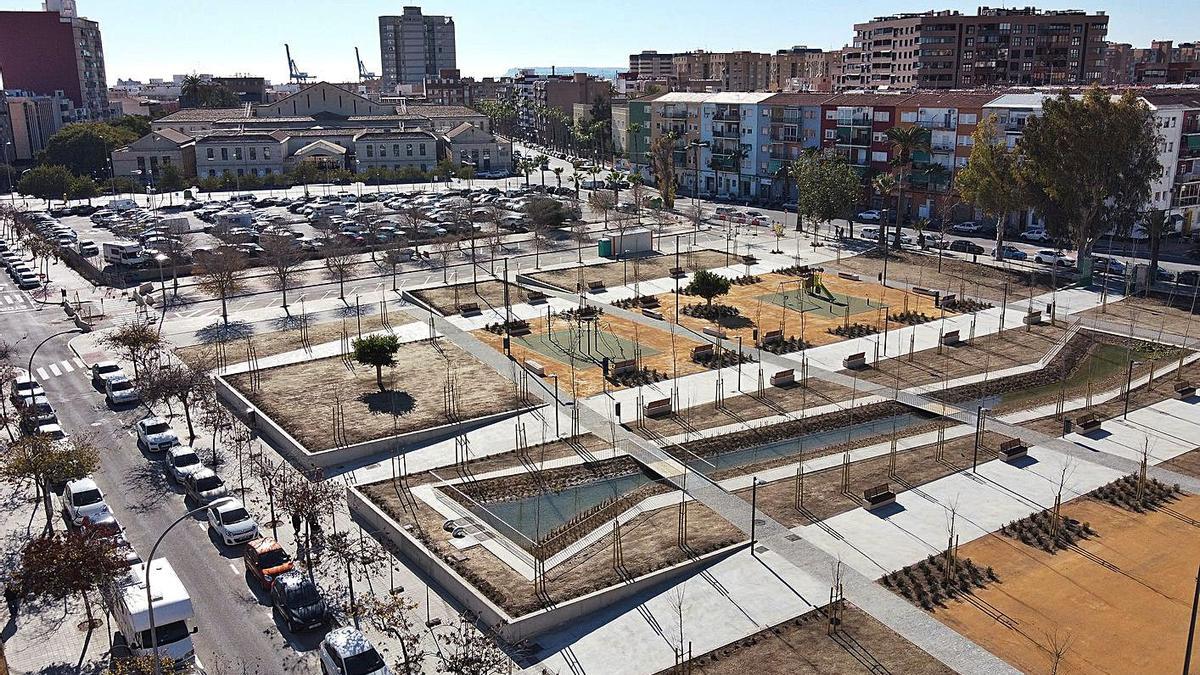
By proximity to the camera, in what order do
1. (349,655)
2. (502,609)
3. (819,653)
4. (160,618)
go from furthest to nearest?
(502,609)
(819,653)
(160,618)
(349,655)

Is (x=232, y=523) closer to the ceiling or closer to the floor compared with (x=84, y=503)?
closer to the floor

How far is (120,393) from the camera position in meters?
47.3

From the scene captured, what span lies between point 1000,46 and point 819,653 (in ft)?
469

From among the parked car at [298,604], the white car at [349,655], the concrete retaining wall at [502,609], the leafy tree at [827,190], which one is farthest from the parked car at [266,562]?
the leafy tree at [827,190]

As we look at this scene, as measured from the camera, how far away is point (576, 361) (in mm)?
52125

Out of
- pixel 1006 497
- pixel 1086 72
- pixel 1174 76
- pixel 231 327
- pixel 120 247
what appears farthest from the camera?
pixel 1086 72

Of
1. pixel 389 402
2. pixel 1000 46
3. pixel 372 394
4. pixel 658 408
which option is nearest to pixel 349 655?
pixel 389 402

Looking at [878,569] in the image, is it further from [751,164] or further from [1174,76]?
[1174,76]

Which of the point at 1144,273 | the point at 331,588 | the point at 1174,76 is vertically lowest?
the point at 331,588

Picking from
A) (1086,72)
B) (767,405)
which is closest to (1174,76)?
(1086,72)

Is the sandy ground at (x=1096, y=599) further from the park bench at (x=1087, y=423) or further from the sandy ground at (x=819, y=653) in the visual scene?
the park bench at (x=1087, y=423)

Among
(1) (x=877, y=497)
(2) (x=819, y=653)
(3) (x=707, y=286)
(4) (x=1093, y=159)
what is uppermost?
(4) (x=1093, y=159)

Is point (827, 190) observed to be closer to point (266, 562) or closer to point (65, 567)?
point (266, 562)

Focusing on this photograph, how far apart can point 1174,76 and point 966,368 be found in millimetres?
118151
